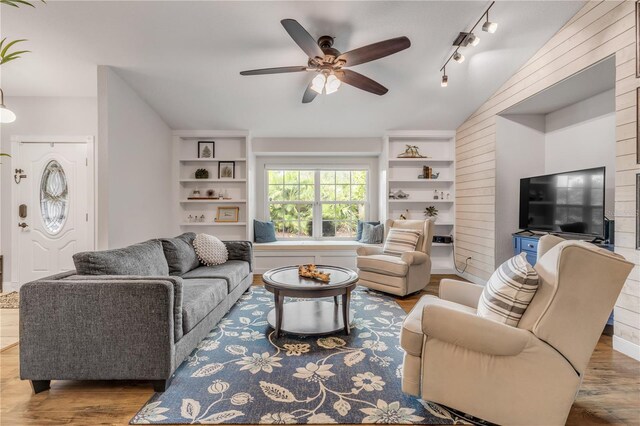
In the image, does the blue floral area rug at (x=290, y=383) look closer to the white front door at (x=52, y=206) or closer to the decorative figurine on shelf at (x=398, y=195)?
the decorative figurine on shelf at (x=398, y=195)

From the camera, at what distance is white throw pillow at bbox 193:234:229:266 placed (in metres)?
3.48

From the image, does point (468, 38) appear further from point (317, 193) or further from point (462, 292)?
point (317, 193)

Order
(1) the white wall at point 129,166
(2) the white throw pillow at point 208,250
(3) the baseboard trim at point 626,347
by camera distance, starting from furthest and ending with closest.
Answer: (2) the white throw pillow at point 208,250 < (1) the white wall at point 129,166 < (3) the baseboard trim at point 626,347

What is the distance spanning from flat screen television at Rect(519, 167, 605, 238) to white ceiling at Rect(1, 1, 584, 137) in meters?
1.39

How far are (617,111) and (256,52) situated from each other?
3.27 metres

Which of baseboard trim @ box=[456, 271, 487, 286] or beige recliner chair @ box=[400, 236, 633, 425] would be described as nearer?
beige recliner chair @ box=[400, 236, 633, 425]

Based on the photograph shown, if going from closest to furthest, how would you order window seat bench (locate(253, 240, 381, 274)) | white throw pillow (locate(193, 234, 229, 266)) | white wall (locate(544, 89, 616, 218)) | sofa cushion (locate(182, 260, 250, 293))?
sofa cushion (locate(182, 260, 250, 293)) < white wall (locate(544, 89, 616, 218)) < white throw pillow (locate(193, 234, 229, 266)) < window seat bench (locate(253, 240, 381, 274))

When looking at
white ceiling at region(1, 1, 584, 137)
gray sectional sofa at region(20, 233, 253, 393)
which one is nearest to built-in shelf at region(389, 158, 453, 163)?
white ceiling at region(1, 1, 584, 137)

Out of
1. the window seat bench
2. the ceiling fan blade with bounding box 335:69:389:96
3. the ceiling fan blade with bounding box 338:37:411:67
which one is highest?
the ceiling fan blade with bounding box 338:37:411:67

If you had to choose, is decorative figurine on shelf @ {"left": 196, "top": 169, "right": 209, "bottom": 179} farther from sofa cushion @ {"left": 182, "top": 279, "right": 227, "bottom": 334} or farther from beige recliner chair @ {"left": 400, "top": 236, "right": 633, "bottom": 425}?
beige recliner chair @ {"left": 400, "top": 236, "right": 633, "bottom": 425}

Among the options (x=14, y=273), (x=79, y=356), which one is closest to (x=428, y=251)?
(x=79, y=356)

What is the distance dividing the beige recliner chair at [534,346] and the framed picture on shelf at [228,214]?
4068mm

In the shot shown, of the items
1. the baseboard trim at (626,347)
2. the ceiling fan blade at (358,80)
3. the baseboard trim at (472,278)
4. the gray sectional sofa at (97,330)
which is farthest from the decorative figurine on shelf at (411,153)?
the gray sectional sofa at (97,330)

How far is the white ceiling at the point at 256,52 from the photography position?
265cm
